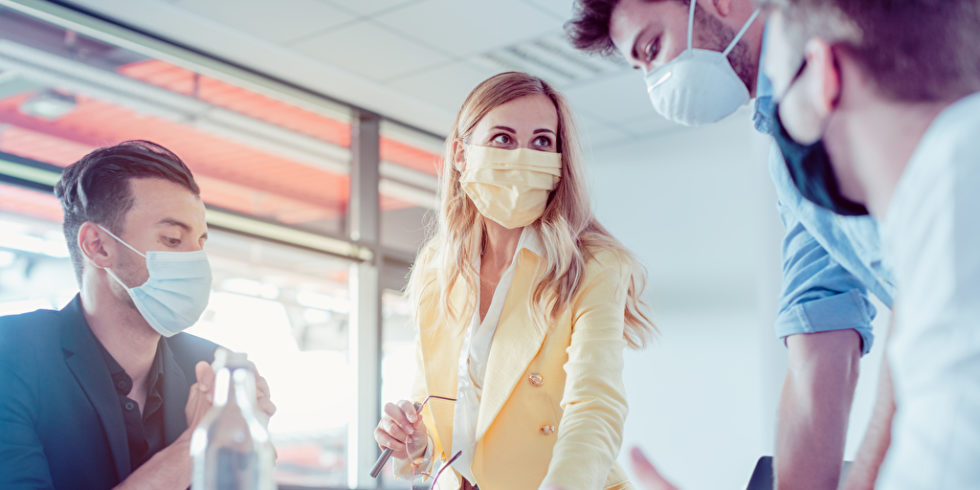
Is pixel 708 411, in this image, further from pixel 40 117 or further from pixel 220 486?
pixel 220 486

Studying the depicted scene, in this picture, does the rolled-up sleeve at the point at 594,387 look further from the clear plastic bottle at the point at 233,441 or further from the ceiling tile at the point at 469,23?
the ceiling tile at the point at 469,23

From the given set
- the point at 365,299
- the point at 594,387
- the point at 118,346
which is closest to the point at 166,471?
the point at 118,346

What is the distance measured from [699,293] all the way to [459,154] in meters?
4.40

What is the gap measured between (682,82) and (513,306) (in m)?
0.54

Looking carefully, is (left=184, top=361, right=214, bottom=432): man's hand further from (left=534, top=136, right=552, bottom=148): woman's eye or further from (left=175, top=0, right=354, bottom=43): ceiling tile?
(left=175, top=0, right=354, bottom=43): ceiling tile

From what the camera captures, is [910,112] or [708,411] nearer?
[910,112]

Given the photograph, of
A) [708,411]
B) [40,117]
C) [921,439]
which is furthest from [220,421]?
[708,411]

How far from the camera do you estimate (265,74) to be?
5.05 meters

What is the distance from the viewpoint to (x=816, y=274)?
160 cm

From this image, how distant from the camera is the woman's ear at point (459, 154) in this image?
77.0 inches

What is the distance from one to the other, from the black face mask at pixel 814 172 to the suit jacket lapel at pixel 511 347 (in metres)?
0.82

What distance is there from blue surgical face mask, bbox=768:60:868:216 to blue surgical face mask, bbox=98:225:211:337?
116cm

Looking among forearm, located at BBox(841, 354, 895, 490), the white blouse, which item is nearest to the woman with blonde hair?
the white blouse

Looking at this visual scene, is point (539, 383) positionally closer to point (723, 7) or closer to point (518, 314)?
point (518, 314)
